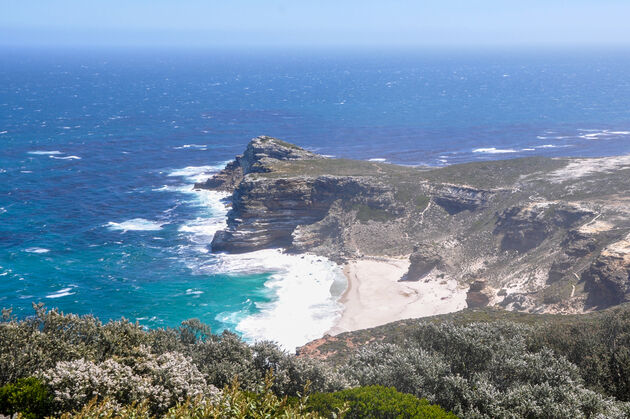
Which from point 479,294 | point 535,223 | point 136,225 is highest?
point 535,223

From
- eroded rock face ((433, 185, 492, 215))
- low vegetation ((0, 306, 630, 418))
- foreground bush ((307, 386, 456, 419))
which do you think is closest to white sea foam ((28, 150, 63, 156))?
eroded rock face ((433, 185, 492, 215))

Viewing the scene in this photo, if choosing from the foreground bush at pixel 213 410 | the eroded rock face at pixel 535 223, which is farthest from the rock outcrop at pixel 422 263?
the foreground bush at pixel 213 410

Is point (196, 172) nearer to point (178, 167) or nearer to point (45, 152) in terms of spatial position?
point (178, 167)

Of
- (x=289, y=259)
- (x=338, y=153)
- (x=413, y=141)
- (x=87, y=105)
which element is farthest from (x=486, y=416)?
(x=87, y=105)

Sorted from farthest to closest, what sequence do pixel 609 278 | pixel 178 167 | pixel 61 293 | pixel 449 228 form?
pixel 178 167 → pixel 449 228 → pixel 61 293 → pixel 609 278

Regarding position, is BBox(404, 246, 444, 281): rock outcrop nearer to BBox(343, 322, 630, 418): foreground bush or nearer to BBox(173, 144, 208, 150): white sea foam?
BBox(343, 322, 630, 418): foreground bush

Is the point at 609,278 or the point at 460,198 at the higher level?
the point at 609,278

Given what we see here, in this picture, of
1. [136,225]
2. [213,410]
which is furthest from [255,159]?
[213,410]

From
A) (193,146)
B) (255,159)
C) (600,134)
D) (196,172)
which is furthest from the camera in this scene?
(600,134)

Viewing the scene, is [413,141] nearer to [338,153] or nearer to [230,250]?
[338,153]
